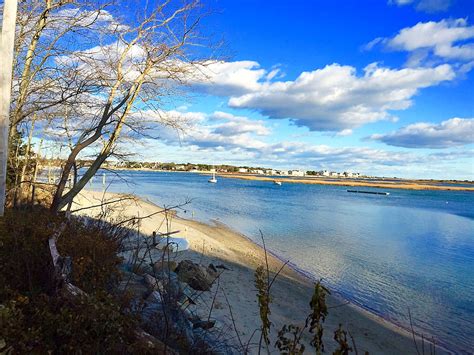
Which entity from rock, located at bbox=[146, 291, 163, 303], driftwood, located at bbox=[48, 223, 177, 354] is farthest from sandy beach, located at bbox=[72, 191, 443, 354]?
driftwood, located at bbox=[48, 223, 177, 354]

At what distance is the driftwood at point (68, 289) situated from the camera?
4.00 meters

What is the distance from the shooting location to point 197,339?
5.33 meters

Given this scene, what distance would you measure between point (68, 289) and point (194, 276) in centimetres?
560

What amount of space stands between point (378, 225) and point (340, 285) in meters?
→ 22.5

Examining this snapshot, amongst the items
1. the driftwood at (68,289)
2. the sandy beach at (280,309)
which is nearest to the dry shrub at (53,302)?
the driftwood at (68,289)

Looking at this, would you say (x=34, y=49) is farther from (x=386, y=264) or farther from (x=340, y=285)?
(x=386, y=264)

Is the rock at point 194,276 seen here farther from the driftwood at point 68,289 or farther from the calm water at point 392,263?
the driftwood at point 68,289

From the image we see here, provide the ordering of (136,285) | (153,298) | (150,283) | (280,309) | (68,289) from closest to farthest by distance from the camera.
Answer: (68,289), (153,298), (136,285), (150,283), (280,309)

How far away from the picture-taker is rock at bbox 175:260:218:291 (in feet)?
31.4

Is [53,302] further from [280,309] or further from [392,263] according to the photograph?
[392,263]

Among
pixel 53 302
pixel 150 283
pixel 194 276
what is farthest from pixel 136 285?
pixel 194 276

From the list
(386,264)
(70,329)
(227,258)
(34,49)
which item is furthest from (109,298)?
(386,264)

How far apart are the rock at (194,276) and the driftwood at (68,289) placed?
466 centimetres

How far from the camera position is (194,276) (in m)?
9.83
